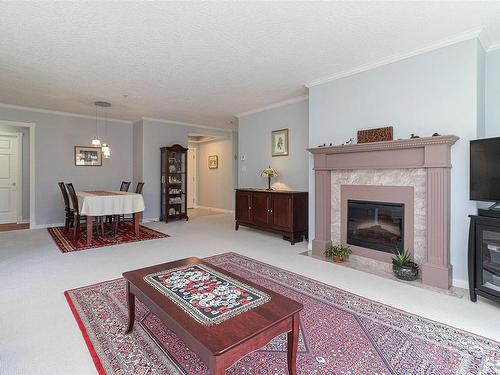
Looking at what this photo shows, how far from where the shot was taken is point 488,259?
2451 mm

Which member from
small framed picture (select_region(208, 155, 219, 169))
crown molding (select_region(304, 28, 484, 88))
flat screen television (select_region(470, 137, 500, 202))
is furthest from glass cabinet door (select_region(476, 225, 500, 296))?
small framed picture (select_region(208, 155, 219, 169))

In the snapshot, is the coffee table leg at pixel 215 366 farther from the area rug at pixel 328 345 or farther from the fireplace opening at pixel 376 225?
the fireplace opening at pixel 376 225

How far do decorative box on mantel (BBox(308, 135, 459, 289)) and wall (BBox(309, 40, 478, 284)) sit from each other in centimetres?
13

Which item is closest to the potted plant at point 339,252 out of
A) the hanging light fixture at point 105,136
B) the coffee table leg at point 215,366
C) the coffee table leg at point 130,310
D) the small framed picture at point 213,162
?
the coffee table leg at point 130,310

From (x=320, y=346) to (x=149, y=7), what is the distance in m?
2.93

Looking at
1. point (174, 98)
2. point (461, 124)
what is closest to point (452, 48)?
point (461, 124)

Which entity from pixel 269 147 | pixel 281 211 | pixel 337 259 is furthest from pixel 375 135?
pixel 269 147

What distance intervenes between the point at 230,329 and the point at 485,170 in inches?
107

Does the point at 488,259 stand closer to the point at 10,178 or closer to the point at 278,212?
the point at 278,212

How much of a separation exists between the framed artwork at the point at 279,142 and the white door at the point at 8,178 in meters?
6.17

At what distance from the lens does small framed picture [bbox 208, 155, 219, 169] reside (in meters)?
8.89

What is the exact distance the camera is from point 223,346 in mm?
1150

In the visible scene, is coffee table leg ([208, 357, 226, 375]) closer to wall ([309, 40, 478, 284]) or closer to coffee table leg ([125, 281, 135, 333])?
coffee table leg ([125, 281, 135, 333])

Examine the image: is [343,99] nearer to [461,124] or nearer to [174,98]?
[461,124]
